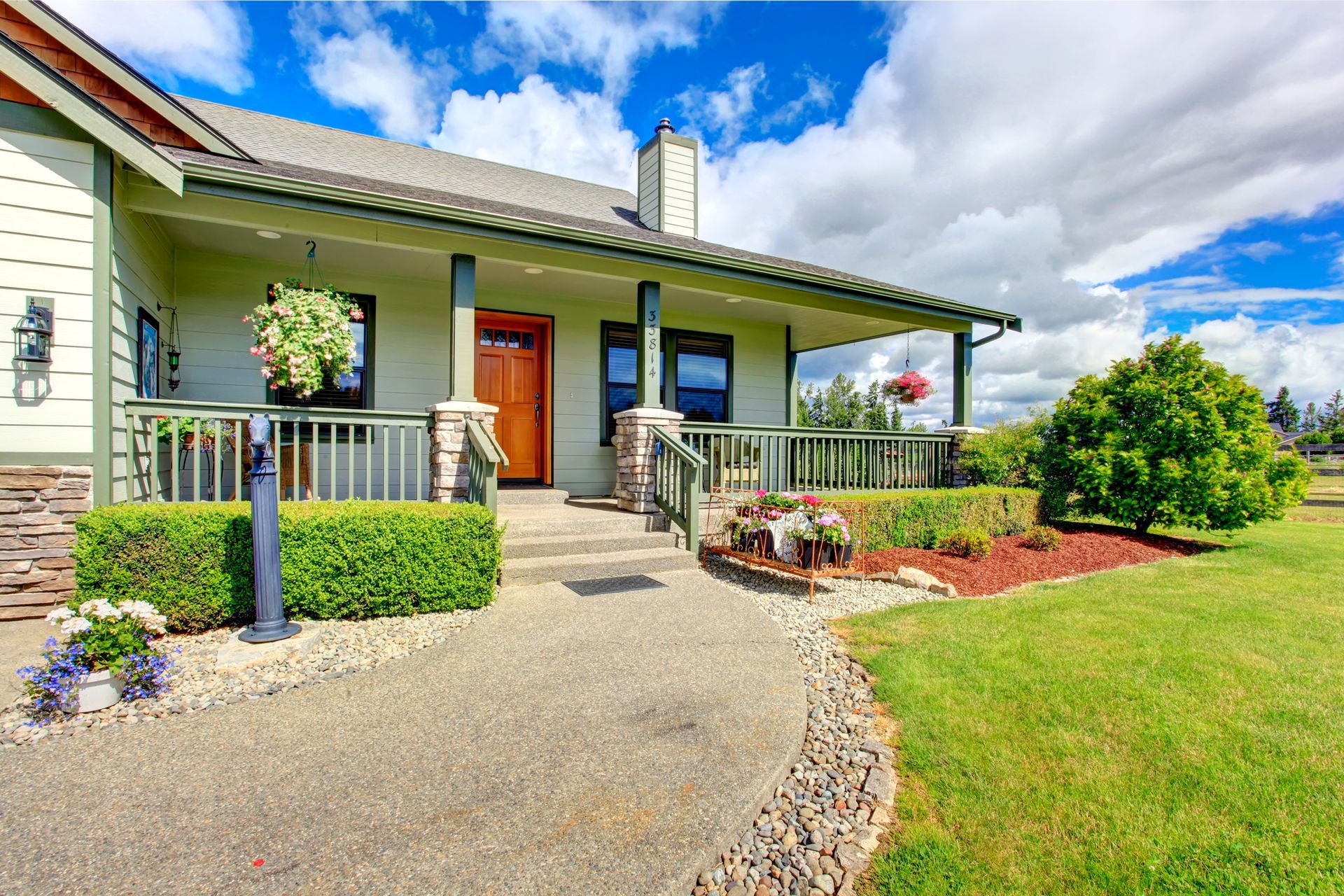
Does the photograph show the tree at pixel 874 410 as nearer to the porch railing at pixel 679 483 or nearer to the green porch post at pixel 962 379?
the green porch post at pixel 962 379

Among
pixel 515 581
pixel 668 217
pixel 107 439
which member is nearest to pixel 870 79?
pixel 668 217

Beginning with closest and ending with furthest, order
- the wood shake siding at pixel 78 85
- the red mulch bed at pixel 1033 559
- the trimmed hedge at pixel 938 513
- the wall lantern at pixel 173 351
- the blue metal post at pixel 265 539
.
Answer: the blue metal post at pixel 265 539, the wood shake siding at pixel 78 85, the wall lantern at pixel 173 351, the red mulch bed at pixel 1033 559, the trimmed hedge at pixel 938 513

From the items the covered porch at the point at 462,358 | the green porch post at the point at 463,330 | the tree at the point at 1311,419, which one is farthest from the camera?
the tree at the point at 1311,419

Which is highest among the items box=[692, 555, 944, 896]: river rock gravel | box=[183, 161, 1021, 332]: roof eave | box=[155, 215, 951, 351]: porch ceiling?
box=[183, 161, 1021, 332]: roof eave

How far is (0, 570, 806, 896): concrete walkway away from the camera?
5.65 ft

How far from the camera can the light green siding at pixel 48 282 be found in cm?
396

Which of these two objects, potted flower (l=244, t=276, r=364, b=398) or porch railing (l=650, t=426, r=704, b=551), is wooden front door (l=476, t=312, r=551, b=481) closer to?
porch railing (l=650, t=426, r=704, b=551)

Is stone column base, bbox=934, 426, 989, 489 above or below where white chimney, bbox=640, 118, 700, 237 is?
below

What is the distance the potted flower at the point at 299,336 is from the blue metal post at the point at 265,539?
6.29 feet

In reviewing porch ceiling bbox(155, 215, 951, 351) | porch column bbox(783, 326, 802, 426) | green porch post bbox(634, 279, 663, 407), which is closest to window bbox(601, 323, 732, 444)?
porch ceiling bbox(155, 215, 951, 351)

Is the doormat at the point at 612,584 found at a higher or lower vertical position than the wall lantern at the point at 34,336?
lower

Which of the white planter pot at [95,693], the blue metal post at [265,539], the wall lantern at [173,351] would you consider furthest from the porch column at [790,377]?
the white planter pot at [95,693]

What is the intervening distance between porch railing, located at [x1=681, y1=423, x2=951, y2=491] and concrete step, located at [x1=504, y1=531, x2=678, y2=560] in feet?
4.62

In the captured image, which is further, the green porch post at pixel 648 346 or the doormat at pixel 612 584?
the green porch post at pixel 648 346
